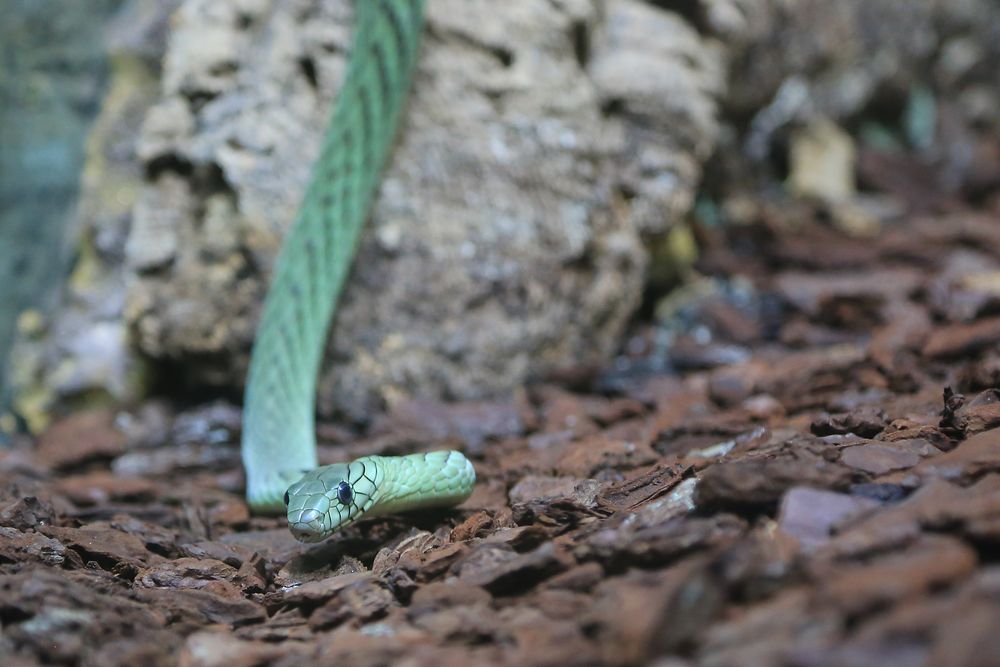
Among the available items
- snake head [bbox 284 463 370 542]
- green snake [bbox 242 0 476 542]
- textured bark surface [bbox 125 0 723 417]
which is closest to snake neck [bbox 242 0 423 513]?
green snake [bbox 242 0 476 542]

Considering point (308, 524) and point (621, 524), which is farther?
point (308, 524)

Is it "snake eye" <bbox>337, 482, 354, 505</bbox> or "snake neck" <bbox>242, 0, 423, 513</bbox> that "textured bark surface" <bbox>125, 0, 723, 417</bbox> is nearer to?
"snake neck" <bbox>242, 0, 423, 513</bbox>

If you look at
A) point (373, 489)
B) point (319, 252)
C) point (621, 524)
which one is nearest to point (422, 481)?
point (373, 489)

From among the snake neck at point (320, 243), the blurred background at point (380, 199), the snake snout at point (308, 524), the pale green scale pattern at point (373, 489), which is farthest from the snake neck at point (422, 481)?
the blurred background at point (380, 199)

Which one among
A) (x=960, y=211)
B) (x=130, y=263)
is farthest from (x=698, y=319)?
(x=130, y=263)

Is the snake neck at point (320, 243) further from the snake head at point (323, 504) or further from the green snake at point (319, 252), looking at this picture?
the snake head at point (323, 504)

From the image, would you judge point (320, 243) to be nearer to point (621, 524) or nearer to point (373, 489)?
point (373, 489)
